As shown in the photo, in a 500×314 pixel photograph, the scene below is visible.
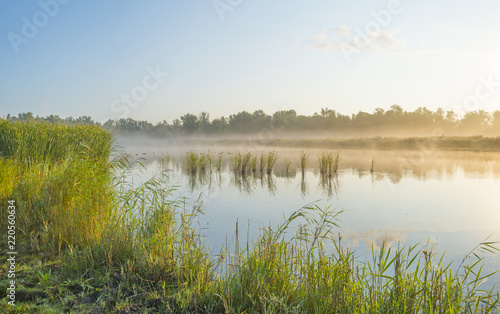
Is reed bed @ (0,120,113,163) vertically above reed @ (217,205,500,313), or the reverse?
reed bed @ (0,120,113,163)

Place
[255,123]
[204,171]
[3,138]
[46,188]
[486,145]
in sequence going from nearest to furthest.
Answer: [46,188] < [3,138] < [204,171] < [486,145] < [255,123]

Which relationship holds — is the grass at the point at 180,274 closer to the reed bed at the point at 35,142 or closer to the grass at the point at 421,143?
the reed bed at the point at 35,142

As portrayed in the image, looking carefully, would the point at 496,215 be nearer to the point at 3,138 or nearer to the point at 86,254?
the point at 86,254

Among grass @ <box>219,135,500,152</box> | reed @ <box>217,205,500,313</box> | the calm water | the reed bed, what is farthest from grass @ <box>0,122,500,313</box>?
grass @ <box>219,135,500,152</box>

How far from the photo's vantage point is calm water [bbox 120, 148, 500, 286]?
6398 mm

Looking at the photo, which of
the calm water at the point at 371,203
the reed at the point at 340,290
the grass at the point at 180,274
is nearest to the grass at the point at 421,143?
the calm water at the point at 371,203

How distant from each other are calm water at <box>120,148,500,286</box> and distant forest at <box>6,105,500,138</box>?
178 ft

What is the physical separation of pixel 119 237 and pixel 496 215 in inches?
342

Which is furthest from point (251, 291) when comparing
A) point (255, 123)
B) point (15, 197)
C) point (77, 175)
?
point (255, 123)

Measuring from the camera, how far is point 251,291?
9.78 ft

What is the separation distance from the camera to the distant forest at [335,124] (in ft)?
217

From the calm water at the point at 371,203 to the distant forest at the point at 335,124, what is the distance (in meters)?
54.4

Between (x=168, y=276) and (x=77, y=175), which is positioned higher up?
(x=77, y=175)

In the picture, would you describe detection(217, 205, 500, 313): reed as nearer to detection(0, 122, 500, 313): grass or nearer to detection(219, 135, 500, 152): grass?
detection(0, 122, 500, 313): grass
